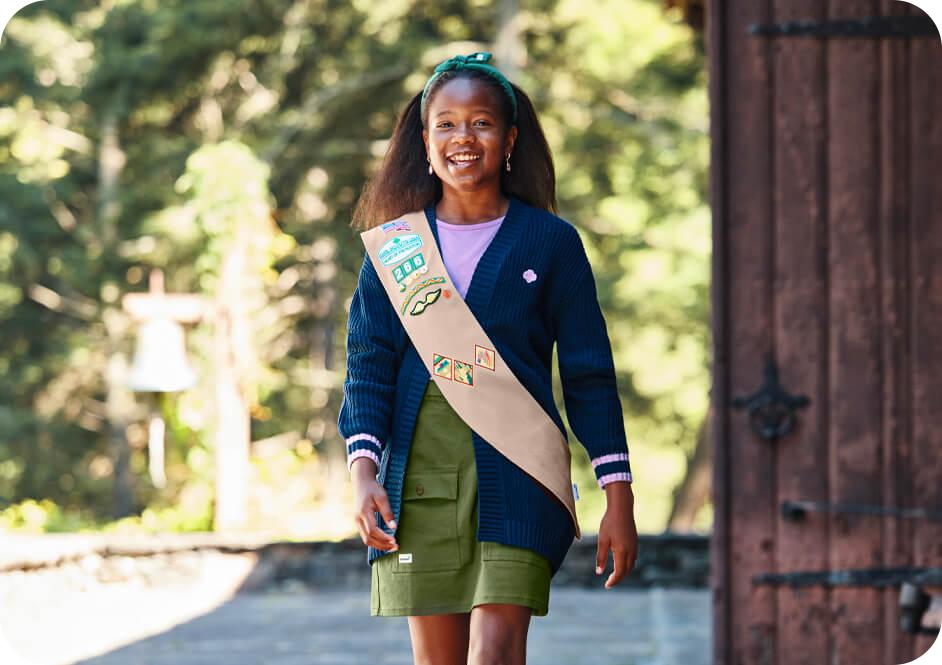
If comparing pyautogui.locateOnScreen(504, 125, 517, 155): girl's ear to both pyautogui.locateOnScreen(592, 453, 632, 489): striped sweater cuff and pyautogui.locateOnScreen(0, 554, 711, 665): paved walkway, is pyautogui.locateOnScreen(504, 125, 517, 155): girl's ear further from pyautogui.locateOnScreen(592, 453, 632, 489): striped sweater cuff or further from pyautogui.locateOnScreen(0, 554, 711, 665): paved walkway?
pyautogui.locateOnScreen(0, 554, 711, 665): paved walkway

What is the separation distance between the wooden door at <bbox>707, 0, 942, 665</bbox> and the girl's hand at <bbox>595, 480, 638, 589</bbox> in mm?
2153

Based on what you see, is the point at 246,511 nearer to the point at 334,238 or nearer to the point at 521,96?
the point at 334,238

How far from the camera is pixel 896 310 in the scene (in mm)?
4586

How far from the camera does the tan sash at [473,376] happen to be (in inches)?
101

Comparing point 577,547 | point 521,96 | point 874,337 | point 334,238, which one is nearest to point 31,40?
point 334,238

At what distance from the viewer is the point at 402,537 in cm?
257

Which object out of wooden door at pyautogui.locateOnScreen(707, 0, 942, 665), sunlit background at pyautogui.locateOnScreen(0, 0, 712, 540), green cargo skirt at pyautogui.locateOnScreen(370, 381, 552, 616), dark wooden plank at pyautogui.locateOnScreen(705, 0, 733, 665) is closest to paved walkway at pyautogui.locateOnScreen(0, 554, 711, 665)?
dark wooden plank at pyautogui.locateOnScreen(705, 0, 733, 665)

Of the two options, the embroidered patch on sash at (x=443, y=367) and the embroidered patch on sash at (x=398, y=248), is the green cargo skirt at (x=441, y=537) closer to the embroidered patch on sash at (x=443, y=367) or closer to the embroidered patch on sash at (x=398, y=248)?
the embroidered patch on sash at (x=443, y=367)

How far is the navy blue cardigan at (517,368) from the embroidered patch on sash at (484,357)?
0.07 ft

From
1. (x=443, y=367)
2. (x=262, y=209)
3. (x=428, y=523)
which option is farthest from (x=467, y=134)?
(x=262, y=209)

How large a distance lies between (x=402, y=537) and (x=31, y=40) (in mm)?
16319

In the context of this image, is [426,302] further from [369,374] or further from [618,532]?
[618,532]

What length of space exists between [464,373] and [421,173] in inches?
16.9

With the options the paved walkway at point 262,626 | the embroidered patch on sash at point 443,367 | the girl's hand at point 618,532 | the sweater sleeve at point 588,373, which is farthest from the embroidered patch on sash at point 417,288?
the paved walkway at point 262,626
